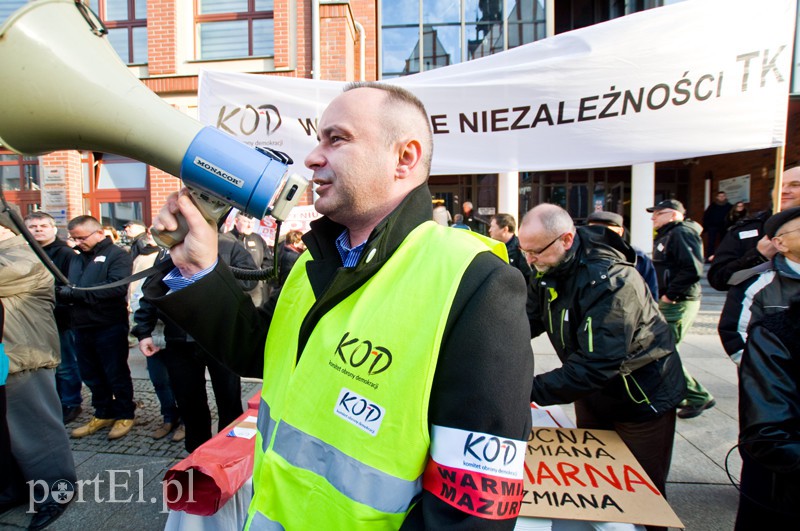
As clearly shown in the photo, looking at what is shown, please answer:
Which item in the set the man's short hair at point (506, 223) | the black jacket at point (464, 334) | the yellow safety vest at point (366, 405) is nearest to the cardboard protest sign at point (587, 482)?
the black jacket at point (464, 334)

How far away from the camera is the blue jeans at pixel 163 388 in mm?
3740

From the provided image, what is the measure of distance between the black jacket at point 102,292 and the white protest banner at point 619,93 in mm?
2000

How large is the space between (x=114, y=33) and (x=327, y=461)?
1093 cm

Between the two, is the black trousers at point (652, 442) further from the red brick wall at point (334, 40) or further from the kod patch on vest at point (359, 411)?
the red brick wall at point (334, 40)

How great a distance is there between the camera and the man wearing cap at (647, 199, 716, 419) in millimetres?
4211

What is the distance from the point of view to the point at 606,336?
6.45ft

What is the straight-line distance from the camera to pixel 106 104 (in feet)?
3.59

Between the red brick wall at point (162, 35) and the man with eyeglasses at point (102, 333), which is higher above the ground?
the red brick wall at point (162, 35)

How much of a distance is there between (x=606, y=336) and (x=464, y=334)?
134 cm

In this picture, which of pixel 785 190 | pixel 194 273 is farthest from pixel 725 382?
pixel 194 273

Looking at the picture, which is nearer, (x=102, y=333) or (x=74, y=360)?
(x=102, y=333)

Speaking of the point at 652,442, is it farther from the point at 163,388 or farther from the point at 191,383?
the point at 163,388

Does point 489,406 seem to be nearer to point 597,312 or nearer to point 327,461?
point 327,461
